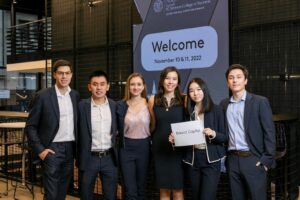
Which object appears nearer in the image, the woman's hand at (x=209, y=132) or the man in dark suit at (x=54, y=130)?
the woman's hand at (x=209, y=132)

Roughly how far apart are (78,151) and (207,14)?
2338 millimetres

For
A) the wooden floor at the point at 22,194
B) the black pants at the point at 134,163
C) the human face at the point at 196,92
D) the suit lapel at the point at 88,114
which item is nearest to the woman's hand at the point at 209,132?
the human face at the point at 196,92

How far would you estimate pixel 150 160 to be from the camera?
11.3 ft

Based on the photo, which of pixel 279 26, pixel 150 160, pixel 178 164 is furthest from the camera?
pixel 279 26

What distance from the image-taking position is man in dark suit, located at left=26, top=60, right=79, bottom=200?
3277mm

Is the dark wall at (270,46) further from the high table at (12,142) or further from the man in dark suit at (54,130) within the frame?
the high table at (12,142)

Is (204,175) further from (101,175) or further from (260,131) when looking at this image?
(101,175)

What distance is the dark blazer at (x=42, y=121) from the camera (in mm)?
3270

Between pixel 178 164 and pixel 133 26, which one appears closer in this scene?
pixel 178 164

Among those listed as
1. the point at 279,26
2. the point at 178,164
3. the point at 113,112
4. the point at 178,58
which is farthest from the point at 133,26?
the point at 178,164

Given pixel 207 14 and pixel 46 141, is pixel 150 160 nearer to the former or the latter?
pixel 46 141

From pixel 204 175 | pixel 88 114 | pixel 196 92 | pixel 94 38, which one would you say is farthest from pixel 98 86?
pixel 94 38

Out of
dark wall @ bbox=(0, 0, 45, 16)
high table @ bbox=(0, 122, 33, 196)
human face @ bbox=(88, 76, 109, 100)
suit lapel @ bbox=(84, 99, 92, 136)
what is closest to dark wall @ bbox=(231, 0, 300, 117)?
human face @ bbox=(88, 76, 109, 100)

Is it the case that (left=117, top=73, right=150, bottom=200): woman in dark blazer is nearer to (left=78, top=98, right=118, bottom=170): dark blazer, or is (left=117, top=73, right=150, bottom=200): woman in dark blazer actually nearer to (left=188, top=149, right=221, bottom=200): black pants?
(left=78, top=98, right=118, bottom=170): dark blazer
